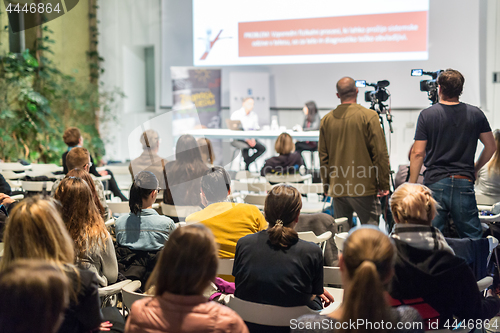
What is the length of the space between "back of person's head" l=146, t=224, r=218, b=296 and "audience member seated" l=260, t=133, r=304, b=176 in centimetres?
360

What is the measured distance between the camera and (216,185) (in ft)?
7.29

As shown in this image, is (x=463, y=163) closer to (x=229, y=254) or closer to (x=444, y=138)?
(x=444, y=138)

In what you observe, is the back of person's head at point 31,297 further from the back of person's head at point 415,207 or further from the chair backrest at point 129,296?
the back of person's head at point 415,207

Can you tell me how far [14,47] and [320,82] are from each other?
201 inches

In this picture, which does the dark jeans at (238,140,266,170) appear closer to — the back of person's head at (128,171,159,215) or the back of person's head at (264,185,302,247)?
the back of person's head at (128,171,159,215)

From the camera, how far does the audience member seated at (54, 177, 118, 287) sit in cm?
189

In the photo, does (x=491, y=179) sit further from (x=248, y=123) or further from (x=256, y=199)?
(x=248, y=123)

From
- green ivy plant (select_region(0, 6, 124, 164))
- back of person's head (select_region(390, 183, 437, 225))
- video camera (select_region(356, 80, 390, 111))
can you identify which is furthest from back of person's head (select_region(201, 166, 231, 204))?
green ivy plant (select_region(0, 6, 124, 164))

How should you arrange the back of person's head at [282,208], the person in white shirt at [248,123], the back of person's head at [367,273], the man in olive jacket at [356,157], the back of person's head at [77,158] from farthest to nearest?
the person in white shirt at [248,123]
the back of person's head at [77,158]
the man in olive jacket at [356,157]
the back of person's head at [282,208]
the back of person's head at [367,273]

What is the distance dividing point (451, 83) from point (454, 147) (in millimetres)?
405

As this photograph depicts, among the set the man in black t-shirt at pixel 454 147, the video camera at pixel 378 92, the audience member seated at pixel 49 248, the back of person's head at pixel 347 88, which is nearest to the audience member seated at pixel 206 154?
the audience member seated at pixel 49 248

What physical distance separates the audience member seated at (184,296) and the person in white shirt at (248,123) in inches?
230

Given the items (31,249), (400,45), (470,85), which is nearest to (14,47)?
(400,45)

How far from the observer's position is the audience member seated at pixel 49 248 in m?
1.36
